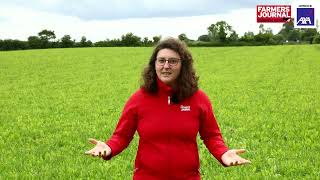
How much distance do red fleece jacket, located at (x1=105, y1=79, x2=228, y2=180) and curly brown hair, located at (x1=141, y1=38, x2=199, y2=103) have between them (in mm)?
55

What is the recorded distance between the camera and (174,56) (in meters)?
4.93

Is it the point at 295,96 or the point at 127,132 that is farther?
the point at 295,96

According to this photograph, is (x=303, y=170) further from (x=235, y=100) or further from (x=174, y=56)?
(x=235, y=100)

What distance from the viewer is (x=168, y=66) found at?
16.0 ft

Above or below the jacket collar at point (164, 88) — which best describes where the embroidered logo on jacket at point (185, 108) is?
below

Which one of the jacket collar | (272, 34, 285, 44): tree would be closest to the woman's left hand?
the jacket collar

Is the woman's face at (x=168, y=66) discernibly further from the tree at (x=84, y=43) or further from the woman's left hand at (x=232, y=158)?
the tree at (x=84, y=43)

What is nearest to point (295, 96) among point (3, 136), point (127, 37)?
point (3, 136)

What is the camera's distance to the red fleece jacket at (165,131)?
15.8 feet

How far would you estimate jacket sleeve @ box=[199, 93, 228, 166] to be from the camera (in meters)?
4.97

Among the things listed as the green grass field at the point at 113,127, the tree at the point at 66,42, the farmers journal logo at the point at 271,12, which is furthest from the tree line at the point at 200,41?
the green grass field at the point at 113,127

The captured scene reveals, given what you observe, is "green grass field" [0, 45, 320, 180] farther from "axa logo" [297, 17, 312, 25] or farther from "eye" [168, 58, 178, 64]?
"axa logo" [297, 17, 312, 25]

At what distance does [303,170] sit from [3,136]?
7.29m

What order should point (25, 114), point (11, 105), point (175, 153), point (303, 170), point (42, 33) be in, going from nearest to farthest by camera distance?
point (175, 153), point (303, 170), point (25, 114), point (11, 105), point (42, 33)
